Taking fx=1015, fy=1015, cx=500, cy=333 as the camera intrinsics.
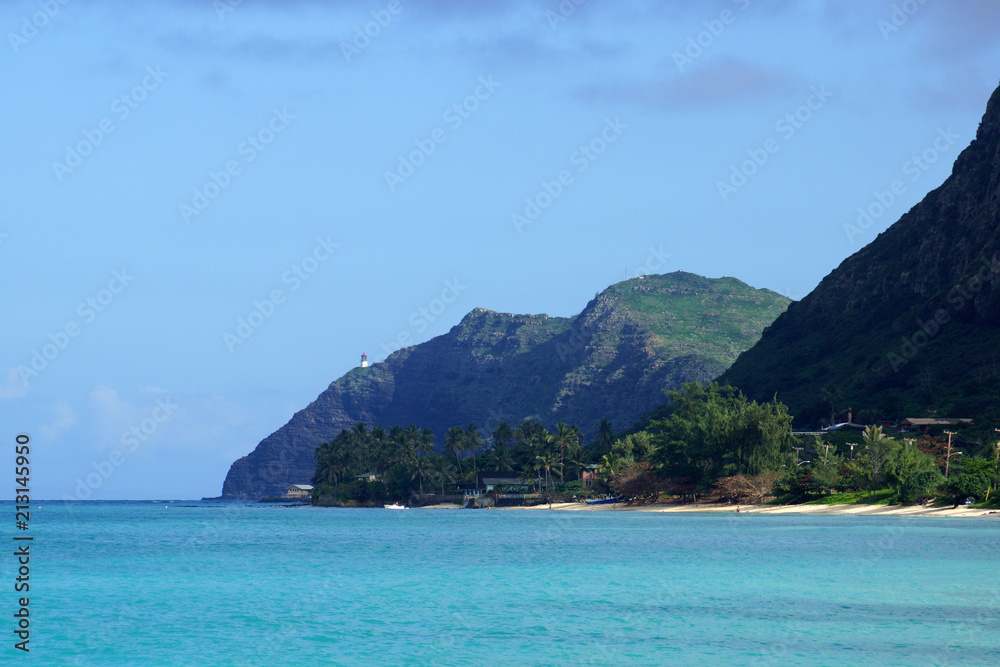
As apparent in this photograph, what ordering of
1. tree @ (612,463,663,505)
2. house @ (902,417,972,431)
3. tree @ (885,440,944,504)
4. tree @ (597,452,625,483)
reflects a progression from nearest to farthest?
tree @ (885,440,944,504) < house @ (902,417,972,431) < tree @ (612,463,663,505) < tree @ (597,452,625,483)

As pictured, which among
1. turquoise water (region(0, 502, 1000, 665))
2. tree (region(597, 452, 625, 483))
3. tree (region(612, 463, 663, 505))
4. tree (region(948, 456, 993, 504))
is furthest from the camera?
tree (region(597, 452, 625, 483))

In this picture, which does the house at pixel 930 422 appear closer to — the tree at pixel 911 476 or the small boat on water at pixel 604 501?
the tree at pixel 911 476

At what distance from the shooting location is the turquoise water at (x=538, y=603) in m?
29.6

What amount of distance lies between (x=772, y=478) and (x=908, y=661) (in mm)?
107108

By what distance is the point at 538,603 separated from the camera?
40.4 meters

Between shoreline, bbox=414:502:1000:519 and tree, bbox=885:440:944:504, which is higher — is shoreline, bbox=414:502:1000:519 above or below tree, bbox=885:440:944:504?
below

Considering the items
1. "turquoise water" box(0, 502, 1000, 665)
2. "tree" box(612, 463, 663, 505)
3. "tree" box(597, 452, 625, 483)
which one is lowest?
"turquoise water" box(0, 502, 1000, 665)

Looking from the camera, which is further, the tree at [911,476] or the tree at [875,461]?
the tree at [875,461]

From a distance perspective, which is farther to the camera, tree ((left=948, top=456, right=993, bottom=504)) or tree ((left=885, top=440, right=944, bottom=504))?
tree ((left=885, top=440, right=944, bottom=504))

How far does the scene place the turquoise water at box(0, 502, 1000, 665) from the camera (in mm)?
29594

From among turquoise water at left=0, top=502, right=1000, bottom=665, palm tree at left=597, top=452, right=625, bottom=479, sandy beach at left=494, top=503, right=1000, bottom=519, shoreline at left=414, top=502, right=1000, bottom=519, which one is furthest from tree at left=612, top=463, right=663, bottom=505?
turquoise water at left=0, top=502, right=1000, bottom=665

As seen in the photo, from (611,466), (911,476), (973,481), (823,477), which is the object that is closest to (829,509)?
(823,477)

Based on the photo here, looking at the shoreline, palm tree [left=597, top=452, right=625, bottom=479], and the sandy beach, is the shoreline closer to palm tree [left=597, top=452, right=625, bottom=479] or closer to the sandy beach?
the sandy beach

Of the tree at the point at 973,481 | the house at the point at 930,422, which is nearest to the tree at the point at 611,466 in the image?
the house at the point at 930,422
